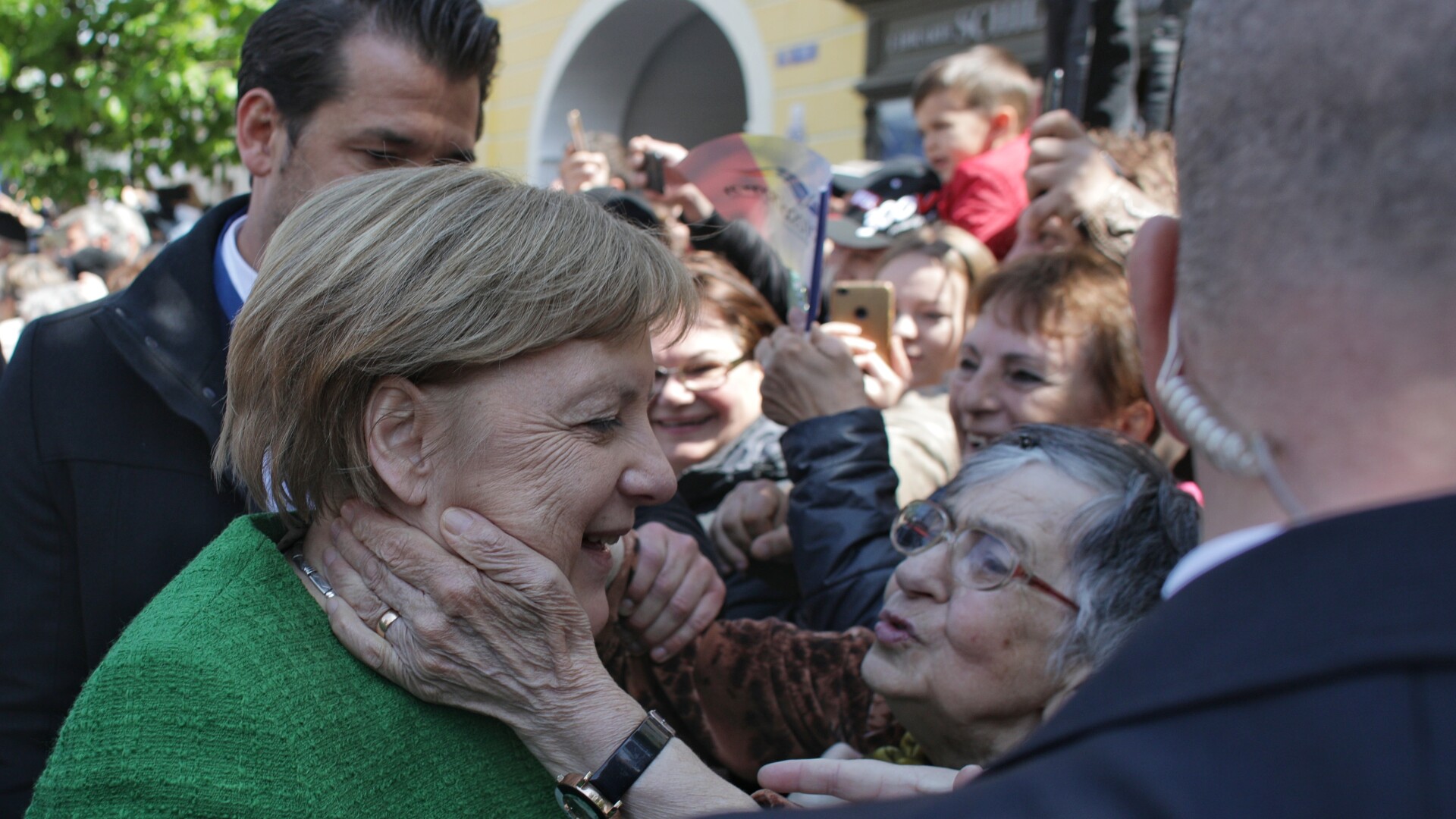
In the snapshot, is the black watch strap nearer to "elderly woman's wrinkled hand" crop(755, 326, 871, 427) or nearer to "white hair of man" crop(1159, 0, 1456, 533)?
"white hair of man" crop(1159, 0, 1456, 533)

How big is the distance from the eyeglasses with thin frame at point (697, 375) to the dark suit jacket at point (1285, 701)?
2.38 metres

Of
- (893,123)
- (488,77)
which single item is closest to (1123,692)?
(488,77)

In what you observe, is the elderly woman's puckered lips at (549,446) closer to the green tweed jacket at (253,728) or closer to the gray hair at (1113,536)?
the green tweed jacket at (253,728)

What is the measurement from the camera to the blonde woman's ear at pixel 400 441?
1520 millimetres

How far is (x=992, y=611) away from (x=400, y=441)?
103cm

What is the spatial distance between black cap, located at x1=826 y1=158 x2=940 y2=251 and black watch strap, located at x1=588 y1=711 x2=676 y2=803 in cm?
284

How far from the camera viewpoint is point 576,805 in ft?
4.88

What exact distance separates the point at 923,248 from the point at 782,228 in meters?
1.07

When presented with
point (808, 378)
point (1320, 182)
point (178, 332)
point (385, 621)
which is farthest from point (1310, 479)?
point (808, 378)

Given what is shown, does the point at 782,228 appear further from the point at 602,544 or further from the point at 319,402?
the point at 319,402

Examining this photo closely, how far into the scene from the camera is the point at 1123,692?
72cm

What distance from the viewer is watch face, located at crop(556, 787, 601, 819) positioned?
1.48 m

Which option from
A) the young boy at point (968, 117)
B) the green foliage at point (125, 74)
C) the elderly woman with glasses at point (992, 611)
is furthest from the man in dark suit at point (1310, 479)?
the green foliage at point (125, 74)

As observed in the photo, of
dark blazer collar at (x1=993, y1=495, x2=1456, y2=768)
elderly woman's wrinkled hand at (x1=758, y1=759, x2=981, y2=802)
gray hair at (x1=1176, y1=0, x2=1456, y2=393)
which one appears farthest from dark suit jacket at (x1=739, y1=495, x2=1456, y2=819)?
elderly woman's wrinkled hand at (x1=758, y1=759, x2=981, y2=802)
